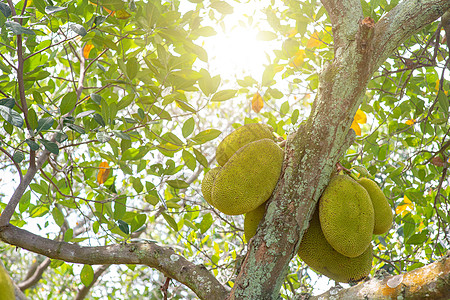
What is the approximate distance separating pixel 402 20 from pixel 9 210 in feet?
4.70

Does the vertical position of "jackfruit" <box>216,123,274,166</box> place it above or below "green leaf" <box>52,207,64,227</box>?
above

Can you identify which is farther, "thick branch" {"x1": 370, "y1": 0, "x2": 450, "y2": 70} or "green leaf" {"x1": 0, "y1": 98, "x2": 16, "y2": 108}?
"thick branch" {"x1": 370, "y1": 0, "x2": 450, "y2": 70}

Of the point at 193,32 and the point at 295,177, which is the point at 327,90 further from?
the point at 193,32

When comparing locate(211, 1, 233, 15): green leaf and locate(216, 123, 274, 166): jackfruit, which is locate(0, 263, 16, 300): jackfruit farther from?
locate(211, 1, 233, 15): green leaf

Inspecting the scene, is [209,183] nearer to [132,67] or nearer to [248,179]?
[248,179]

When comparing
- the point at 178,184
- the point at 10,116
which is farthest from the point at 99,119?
the point at 178,184

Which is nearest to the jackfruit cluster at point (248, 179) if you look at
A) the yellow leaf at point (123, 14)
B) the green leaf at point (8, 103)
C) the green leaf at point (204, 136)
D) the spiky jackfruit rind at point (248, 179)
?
the spiky jackfruit rind at point (248, 179)

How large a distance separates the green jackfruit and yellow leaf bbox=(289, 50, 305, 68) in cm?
128

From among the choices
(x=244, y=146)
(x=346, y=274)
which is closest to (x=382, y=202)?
(x=346, y=274)

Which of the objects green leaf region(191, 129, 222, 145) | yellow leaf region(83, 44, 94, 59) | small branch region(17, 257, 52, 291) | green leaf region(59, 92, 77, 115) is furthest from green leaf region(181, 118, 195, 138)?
small branch region(17, 257, 52, 291)

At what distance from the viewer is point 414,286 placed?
3.05ft

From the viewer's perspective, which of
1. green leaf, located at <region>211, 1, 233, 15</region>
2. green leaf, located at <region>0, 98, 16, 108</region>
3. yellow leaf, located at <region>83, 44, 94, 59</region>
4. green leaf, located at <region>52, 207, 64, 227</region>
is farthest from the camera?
yellow leaf, located at <region>83, 44, 94, 59</region>

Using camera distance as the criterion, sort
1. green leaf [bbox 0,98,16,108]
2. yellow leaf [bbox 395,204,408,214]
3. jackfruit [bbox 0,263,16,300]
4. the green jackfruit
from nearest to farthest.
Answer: jackfruit [bbox 0,263,16,300], green leaf [bbox 0,98,16,108], the green jackfruit, yellow leaf [bbox 395,204,408,214]

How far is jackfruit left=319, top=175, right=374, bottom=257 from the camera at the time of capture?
4.19ft
